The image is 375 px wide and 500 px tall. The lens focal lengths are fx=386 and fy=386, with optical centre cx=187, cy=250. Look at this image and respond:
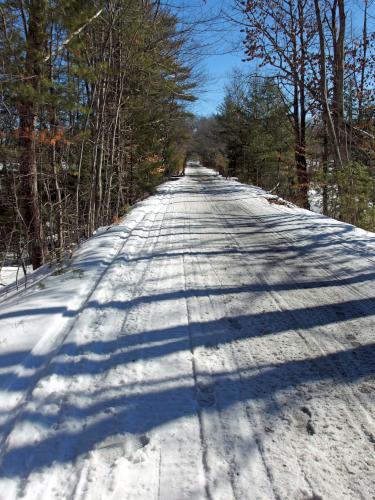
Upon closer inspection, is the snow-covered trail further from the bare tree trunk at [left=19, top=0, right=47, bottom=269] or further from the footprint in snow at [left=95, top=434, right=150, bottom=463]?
the bare tree trunk at [left=19, top=0, right=47, bottom=269]

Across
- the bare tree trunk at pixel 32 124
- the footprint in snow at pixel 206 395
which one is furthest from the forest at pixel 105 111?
the footprint in snow at pixel 206 395

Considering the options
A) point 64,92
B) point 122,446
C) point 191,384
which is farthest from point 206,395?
point 64,92

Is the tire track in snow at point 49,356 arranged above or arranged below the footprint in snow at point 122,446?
above

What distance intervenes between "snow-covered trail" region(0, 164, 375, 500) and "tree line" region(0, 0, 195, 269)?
341 cm

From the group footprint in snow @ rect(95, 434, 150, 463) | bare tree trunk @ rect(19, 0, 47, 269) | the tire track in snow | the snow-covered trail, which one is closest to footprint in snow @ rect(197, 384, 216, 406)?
the snow-covered trail

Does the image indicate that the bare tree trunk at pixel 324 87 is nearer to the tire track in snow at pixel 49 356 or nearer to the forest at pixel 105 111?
the forest at pixel 105 111

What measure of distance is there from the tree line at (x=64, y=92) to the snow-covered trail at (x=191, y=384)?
3408 millimetres

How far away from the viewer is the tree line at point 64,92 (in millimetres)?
6895

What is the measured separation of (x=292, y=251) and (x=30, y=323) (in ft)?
14.0

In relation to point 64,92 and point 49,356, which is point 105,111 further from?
point 49,356

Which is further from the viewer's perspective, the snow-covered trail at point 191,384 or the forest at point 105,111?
the forest at point 105,111

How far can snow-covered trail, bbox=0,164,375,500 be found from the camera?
191 cm

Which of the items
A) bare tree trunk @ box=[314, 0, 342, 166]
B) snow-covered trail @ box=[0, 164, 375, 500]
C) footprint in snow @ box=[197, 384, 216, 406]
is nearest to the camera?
snow-covered trail @ box=[0, 164, 375, 500]

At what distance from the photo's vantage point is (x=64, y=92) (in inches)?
301
